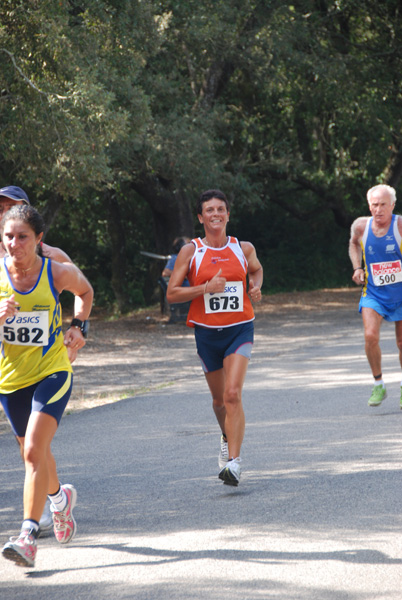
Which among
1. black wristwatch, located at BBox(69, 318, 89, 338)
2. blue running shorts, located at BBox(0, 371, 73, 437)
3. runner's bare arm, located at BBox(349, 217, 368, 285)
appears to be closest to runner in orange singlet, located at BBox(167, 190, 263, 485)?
black wristwatch, located at BBox(69, 318, 89, 338)

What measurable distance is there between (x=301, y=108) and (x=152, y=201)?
216 inches

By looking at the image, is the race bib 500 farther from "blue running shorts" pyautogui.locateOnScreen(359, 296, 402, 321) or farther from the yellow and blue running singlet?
the yellow and blue running singlet

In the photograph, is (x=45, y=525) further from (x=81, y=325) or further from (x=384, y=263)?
(x=384, y=263)

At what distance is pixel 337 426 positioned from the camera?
24.9 feet

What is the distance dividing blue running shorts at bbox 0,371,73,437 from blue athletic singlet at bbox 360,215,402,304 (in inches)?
Answer: 174

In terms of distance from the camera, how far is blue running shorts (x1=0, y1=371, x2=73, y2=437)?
4.44 metres

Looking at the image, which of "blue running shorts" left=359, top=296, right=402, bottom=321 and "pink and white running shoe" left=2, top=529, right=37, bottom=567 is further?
"blue running shorts" left=359, top=296, right=402, bottom=321

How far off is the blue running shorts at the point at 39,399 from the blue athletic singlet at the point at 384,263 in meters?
4.42

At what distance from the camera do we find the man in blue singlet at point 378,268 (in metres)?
8.19

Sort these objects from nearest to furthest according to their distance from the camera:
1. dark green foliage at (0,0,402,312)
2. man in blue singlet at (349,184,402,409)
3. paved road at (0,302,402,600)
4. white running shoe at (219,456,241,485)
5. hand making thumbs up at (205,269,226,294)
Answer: paved road at (0,302,402,600) < white running shoe at (219,456,241,485) < hand making thumbs up at (205,269,226,294) < man in blue singlet at (349,184,402,409) < dark green foliage at (0,0,402,312)

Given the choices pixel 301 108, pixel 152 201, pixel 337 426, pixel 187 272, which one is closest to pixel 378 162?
pixel 301 108

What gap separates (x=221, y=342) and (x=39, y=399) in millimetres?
1784

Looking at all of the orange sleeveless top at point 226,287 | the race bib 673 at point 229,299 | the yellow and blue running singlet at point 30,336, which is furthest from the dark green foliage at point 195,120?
the yellow and blue running singlet at point 30,336

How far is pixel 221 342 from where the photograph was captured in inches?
233
